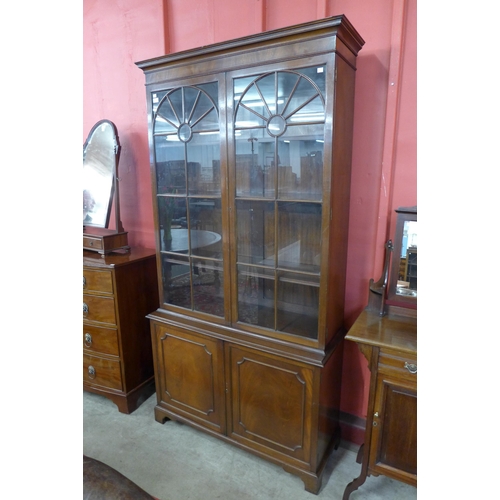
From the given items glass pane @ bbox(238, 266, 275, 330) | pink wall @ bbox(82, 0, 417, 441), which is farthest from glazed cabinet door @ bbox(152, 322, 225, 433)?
pink wall @ bbox(82, 0, 417, 441)

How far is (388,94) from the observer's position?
64.8 inches

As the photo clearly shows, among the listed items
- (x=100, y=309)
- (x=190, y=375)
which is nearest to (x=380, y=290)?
(x=190, y=375)

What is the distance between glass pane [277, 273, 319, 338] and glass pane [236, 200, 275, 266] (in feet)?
0.49

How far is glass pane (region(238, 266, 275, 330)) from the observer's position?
5.93ft

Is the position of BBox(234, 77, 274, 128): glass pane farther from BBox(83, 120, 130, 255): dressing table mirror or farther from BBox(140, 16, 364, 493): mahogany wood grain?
BBox(83, 120, 130, 255): dressing table mirror

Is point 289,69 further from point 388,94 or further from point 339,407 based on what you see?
point 339,407

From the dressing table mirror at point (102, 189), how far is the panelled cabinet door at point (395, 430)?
5.93ft

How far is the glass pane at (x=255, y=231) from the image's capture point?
1.74 m

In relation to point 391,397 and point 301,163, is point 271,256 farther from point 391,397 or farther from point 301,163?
point 391,397

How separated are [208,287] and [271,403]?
715 millimetres
